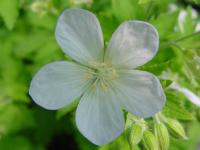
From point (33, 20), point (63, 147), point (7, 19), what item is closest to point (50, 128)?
point (63, 147)

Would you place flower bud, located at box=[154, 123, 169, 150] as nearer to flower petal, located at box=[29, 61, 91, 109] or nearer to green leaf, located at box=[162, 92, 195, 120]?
green leaf, located at box=[162, 92, 195, 120]

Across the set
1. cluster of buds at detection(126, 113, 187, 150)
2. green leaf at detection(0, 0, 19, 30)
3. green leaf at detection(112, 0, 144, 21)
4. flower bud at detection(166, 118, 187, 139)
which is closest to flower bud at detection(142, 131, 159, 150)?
cluster of buds at detection(126, 113, 187, 150)

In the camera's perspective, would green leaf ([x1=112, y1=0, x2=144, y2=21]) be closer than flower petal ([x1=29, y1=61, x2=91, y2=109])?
No

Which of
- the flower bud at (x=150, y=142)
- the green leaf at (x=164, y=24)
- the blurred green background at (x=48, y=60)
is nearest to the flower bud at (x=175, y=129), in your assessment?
the flower bud at (x=150, y=142)

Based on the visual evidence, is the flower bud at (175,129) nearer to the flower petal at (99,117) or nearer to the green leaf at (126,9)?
the flower petal at (99,117)

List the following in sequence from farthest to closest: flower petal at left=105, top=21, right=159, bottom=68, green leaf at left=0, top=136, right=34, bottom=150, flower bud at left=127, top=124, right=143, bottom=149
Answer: green leaf at left=0, top=136, right=34, bottom=150 < flower bud at left=127, top=124, right=143, bottom=149 < flower petal at left=105, top=21, right=159, bottom=68

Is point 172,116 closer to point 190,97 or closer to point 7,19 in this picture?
point 190,97
